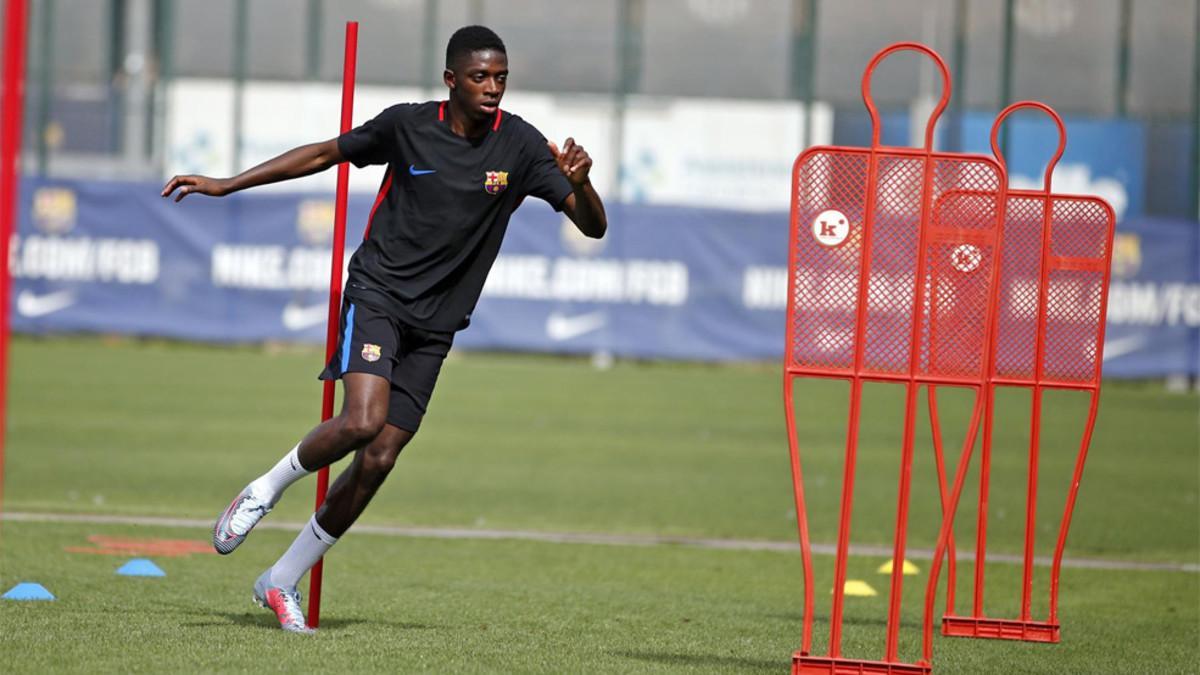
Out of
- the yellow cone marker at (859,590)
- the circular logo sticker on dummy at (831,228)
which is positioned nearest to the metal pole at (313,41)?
the yellow cone marker at (859,590)

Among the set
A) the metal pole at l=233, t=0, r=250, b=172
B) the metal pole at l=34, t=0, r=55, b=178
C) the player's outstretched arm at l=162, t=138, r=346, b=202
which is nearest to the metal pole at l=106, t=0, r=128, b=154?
the metal pole at l=34, t=0, r=55, b=178

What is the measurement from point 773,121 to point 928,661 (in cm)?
2545

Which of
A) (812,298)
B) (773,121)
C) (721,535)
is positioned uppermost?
(773,121)

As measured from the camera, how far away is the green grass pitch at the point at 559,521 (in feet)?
23.5

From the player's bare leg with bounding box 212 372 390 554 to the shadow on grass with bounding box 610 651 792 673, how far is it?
130 centimetres

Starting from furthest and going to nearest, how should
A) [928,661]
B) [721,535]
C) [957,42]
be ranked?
[957,42]
[721,535]
[928,661]

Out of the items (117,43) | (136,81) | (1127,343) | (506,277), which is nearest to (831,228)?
(506,277)

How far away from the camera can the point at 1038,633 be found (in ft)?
26.1

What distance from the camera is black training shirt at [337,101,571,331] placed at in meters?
7.05

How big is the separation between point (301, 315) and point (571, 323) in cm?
400

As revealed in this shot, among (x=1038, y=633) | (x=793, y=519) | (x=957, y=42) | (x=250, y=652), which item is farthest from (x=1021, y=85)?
(x=250, y=652)

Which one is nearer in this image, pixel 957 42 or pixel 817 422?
pixel 817 422

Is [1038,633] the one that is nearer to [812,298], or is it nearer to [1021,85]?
[812,298]

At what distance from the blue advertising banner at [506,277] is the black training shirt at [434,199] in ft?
63.2
